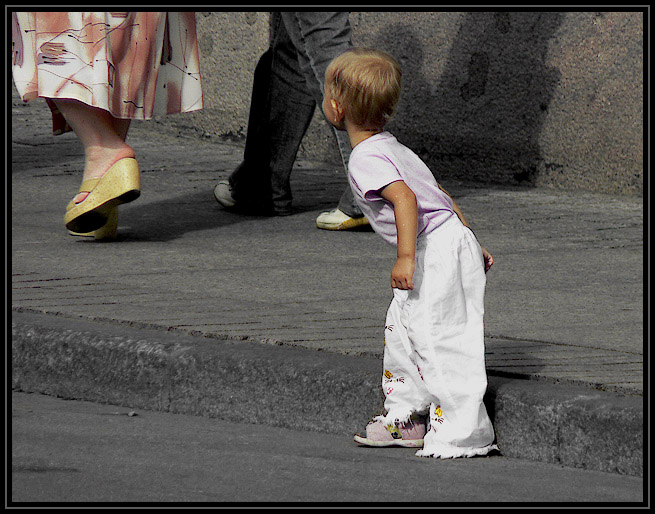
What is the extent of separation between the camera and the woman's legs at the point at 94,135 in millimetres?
5375

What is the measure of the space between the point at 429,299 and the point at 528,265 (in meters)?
1.89

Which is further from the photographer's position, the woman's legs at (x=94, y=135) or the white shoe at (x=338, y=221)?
the white shoe at (x=338, y=221)

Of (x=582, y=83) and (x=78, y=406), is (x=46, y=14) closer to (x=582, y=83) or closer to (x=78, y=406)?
(x=78, y=406)

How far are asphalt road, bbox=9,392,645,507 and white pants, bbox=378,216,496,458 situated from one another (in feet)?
0.30

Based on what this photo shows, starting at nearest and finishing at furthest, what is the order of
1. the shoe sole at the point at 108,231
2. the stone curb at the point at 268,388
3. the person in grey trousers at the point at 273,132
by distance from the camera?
the stone curb at the point at 268,388 < the shoe sole at the point at 108,231 < the person in grey trousers at the point at 273,132

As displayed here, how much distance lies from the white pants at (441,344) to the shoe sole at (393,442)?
5 centimetres

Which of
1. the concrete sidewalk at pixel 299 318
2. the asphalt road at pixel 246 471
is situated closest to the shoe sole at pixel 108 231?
the concrete sidewalk at pixel 299 318

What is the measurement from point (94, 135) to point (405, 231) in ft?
8.06

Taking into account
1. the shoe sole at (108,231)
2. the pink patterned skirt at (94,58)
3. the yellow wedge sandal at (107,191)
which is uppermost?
the pink patterned skirt at (94,58)

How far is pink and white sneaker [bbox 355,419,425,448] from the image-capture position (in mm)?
3369

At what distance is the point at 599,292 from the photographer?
15.3 ft

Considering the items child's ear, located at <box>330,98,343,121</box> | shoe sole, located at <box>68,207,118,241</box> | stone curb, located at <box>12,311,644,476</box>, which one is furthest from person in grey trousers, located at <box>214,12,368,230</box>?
child's ear, located at <box>330,98,343,121</box>

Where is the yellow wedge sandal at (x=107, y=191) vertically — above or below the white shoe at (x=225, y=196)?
above

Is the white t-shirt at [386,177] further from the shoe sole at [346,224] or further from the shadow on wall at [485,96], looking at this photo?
the shadow on wall at [485,96]
